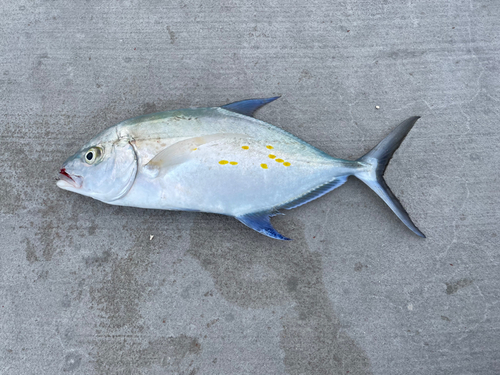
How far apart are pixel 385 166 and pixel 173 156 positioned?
137 cm

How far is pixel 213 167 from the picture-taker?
1.90 meters

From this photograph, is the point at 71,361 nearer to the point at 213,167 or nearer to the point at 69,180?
the point at 69,180

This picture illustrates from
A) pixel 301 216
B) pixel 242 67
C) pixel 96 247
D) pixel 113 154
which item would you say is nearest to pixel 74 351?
pixel 96 247

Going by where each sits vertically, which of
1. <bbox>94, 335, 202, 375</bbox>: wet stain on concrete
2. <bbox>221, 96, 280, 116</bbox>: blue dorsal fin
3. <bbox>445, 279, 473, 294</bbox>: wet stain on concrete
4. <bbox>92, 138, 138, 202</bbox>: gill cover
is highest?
<bbox>221, 96, 280, 116</bbox>: blue dorsal fin

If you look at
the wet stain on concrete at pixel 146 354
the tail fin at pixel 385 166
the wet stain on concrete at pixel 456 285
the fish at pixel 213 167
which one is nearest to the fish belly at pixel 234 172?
the fish at pixel 213 167

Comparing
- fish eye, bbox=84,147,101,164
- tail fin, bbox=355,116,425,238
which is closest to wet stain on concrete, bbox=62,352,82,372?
fish eye, bbox=84,147,101,164

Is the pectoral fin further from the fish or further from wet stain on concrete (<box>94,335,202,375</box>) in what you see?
wet stain on concrete (<box>94,335,202,375</box>)

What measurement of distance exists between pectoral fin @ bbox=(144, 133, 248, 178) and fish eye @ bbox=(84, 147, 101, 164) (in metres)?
0.32

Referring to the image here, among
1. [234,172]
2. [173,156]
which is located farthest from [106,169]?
A: [234,172]

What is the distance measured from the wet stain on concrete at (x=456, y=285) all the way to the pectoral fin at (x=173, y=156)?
6.15ft

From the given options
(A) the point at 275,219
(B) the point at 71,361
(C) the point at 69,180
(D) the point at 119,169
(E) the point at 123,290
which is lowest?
(B) the point at 71,361

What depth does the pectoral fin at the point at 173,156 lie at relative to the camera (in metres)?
1.88

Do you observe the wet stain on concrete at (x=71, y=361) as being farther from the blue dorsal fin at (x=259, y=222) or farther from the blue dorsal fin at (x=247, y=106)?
the blue dorsal fin at (x=247, y=106)

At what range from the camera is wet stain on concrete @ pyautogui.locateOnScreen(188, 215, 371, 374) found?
6.62ft
